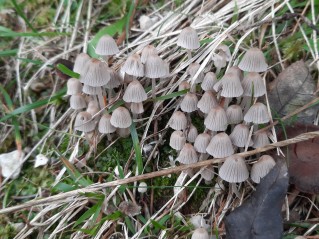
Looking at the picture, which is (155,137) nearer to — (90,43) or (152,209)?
(152,209)

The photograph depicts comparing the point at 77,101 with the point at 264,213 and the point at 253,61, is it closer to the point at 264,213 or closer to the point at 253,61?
the point at 253,61

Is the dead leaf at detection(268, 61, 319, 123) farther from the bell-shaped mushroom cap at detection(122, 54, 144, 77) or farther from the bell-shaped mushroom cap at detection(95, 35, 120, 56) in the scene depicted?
the bell-shaped mushroom cap at detection(95, 35, 120, 56)

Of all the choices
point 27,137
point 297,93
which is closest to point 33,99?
point 27,137

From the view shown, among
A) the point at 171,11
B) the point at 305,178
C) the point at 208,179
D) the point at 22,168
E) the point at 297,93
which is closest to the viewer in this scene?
the point at 305,178

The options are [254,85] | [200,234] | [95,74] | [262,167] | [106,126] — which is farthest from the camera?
[106,126]

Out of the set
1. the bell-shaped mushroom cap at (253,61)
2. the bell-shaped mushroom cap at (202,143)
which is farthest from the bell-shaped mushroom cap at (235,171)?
the bell-shaped mushroom cap at (253,61)

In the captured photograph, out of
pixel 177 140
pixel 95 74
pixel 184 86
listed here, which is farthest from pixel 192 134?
pixel 95 74
